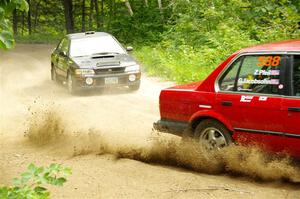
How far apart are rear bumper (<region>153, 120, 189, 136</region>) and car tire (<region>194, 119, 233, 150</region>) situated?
0.25 meters

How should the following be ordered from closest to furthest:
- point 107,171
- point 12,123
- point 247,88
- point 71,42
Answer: point 247,88, point 107,171, point 12,123, point 71,42

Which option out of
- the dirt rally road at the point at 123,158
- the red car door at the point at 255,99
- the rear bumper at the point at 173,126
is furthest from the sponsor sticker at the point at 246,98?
the rear bumper at the point at 173,126

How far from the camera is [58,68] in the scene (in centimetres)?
1623

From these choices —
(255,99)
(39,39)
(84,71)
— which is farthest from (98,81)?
(39,39)

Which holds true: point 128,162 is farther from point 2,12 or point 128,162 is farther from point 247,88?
point 2,12

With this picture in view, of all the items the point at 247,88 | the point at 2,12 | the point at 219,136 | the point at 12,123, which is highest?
the point at 2,12

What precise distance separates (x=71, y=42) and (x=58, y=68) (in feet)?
3.91

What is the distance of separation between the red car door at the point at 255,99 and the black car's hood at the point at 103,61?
7648 mm

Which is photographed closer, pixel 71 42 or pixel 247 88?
pixel 247 88

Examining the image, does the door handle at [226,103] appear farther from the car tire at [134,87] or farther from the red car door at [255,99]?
the car tire at [134,87]

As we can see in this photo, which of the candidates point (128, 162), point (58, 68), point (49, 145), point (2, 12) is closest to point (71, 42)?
point (58, 68)

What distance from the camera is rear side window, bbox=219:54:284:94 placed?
20.8ft

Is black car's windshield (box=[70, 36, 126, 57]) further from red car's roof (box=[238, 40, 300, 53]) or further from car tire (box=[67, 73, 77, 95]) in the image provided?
red car's roof (box=[238, 40, 300, 53])

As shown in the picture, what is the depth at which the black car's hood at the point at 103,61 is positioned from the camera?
1430 cm
